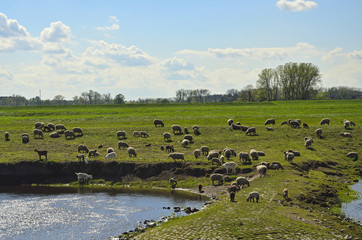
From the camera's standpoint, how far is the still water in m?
23.0

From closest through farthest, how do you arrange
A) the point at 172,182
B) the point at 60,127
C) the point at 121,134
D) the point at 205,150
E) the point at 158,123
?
the point at 172,182 < the point at 205,150 < the point at 121,134 < the point at 60,127 < the point at 158,123

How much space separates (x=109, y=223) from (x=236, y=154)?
20.4 m

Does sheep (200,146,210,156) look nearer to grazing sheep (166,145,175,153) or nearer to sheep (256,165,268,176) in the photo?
grazing sheep (166,145,175,153)

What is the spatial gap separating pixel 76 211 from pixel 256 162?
61.0 ft

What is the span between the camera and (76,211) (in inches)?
1076

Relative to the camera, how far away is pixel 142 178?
122 ft

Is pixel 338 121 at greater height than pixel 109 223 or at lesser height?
greater

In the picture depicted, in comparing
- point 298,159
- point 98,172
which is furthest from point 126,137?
point 298,159

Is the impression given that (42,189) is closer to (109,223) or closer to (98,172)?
(98,172)

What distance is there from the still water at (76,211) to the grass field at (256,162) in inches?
128

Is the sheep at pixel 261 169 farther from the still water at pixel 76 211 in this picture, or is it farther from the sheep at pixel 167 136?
the sheep at pixel 167 136

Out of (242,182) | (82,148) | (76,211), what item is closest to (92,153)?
(82,148)

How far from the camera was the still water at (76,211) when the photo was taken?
Answer: 23.0 metres

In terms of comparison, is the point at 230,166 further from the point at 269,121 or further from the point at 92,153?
the point at 269,121
